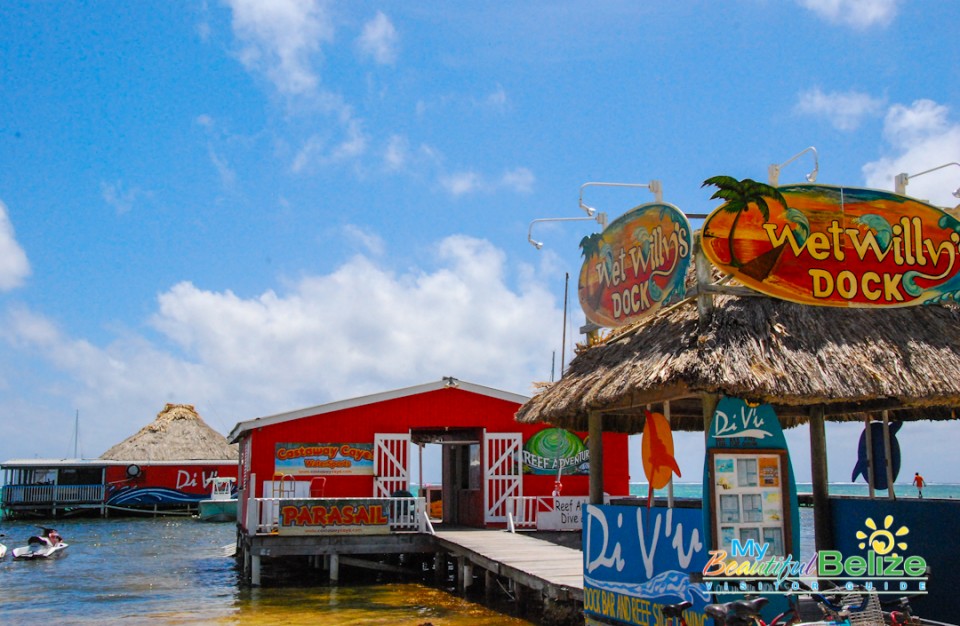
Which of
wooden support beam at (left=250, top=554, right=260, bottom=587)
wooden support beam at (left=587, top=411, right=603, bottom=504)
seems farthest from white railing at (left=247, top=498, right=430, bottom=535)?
wooden support beam at (left=587, top=411, right=603, bottom=504)

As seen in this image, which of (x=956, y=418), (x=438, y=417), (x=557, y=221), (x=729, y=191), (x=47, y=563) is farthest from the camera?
(x=47, y=563)

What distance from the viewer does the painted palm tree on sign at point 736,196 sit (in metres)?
9.03

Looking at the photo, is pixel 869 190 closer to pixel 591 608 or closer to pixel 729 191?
pixel 729 191

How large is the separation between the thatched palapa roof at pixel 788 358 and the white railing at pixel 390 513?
400 inches

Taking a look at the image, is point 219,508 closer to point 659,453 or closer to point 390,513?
point 390,513

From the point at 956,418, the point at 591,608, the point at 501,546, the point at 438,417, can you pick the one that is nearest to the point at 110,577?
the point at 438,417

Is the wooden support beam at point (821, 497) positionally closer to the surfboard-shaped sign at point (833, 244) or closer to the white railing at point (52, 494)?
the surfboard-shaped sign at point (833, 244)

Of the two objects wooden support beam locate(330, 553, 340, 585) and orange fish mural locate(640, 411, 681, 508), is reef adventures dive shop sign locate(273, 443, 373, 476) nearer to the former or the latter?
wooden support beam locate(330, 553, 340, 585)

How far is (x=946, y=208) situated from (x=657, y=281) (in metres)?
3.10

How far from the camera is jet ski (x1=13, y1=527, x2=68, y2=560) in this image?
2675 centimetres

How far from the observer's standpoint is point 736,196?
906cm

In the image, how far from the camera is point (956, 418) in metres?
10.8

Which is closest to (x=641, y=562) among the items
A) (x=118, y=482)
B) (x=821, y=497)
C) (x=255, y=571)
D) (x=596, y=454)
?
(x=596, y=454)

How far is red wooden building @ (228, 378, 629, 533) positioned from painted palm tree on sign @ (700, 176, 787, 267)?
13278 millimetres
